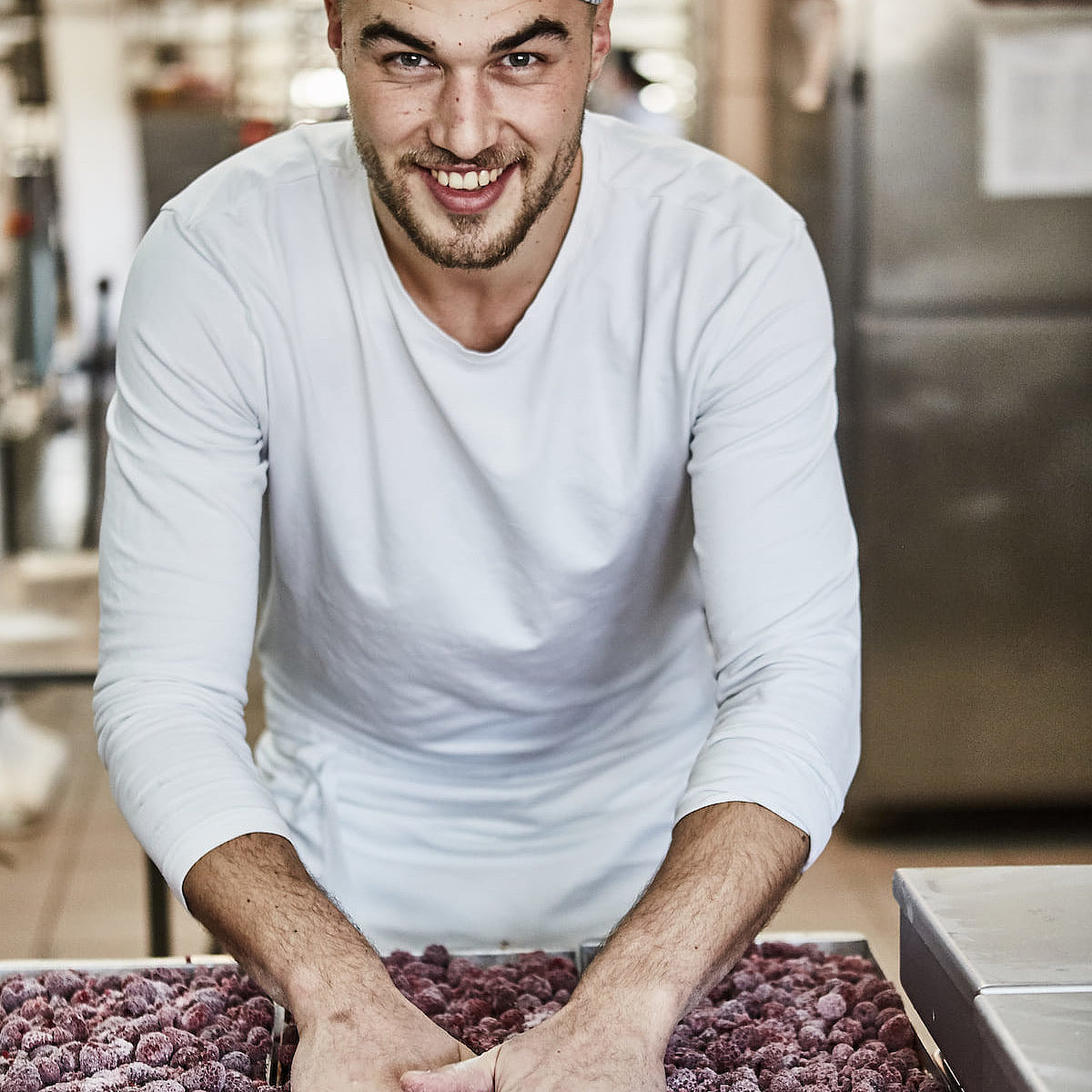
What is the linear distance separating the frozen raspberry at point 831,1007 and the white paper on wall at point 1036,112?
215 cm

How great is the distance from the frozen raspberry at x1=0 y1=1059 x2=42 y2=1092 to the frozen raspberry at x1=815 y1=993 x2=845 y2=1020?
54 cm

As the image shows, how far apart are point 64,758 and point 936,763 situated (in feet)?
6.78

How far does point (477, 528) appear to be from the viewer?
52.3 inches

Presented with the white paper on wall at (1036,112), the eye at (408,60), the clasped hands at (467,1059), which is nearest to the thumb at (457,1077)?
the clasped hands at (467,1059)

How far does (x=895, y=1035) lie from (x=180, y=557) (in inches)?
25.3

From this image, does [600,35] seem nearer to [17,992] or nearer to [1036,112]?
[17,992]

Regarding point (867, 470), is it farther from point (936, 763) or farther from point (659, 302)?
point (659, 302)

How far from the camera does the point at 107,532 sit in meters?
1.23

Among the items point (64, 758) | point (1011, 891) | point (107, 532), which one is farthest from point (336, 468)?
point (64, 758)

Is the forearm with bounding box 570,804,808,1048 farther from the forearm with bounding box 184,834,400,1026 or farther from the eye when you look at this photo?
the eye

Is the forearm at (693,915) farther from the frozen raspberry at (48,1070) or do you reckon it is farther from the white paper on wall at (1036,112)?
the white paper on wall at (1036,112)

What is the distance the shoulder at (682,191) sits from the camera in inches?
51.5

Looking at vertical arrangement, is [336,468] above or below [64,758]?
above

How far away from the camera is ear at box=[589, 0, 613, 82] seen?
1.29 metres
